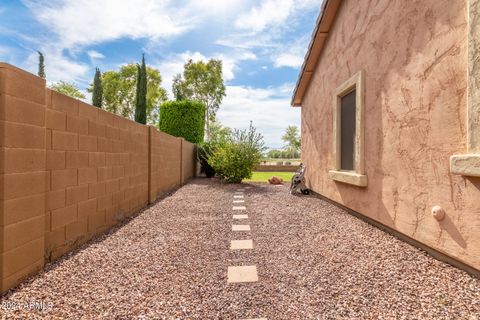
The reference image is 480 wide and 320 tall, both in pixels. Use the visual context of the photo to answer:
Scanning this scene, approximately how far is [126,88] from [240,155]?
26.4 m

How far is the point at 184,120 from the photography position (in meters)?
15.1

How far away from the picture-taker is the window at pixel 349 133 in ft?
15.3

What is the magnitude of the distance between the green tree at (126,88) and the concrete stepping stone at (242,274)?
1199 inches

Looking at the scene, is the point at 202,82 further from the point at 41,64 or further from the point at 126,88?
the point at 41,64

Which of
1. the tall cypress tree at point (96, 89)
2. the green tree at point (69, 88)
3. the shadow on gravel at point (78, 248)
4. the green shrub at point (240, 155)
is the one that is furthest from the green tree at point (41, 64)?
the shadow on gravel at point (78, 248)

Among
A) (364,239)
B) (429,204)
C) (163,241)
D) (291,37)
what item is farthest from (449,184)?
(291,37)

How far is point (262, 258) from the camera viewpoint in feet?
9.63

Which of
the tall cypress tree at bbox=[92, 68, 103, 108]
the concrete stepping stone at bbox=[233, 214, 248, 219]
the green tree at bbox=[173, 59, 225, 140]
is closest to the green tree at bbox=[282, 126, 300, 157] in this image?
the green tree at bbox=[173, 59, 225, 140]

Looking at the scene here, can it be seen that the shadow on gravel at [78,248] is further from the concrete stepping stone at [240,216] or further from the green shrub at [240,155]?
the green shrub at [240,155]

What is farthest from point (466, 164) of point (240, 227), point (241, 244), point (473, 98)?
point (240, 227)

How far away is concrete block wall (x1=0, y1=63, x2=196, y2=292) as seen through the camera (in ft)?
6.84

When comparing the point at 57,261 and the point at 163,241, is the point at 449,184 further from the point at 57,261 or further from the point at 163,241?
the point at 57,261

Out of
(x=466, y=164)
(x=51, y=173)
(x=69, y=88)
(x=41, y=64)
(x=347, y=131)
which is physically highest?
(x=41, y=64)

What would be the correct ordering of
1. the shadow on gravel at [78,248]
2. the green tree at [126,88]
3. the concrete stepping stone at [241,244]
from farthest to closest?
the green tree at [126,88] → the concrete stepping stone at [241,244] → the shadow on gravel at [78,248]
